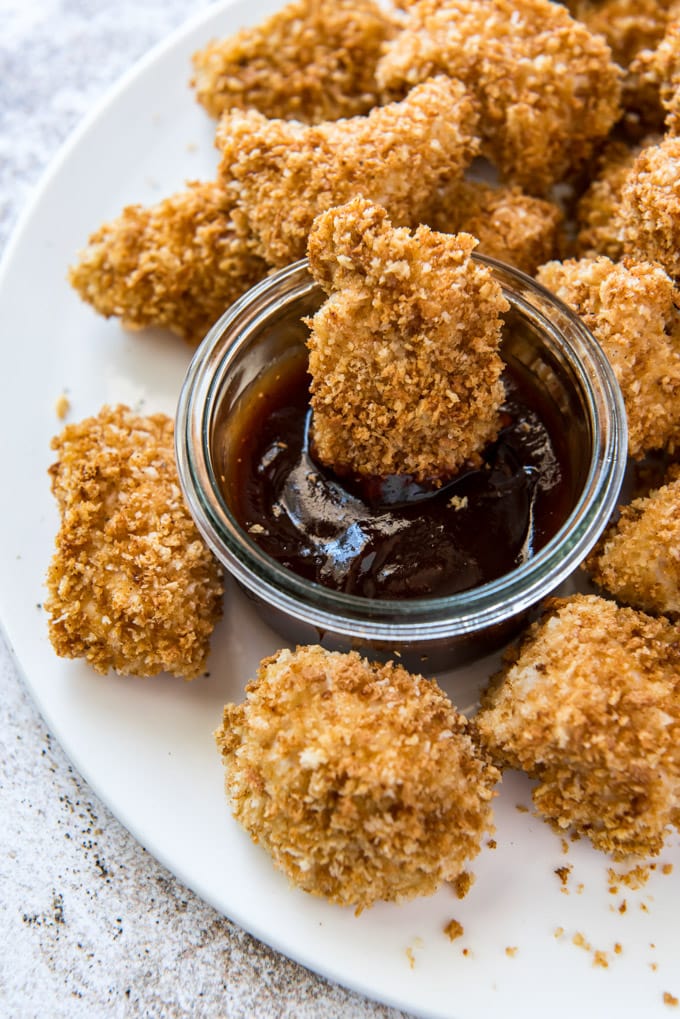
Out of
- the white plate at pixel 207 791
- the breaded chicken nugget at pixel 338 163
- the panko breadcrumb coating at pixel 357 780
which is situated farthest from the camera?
the breaded chicken nugget at pixel 338 163

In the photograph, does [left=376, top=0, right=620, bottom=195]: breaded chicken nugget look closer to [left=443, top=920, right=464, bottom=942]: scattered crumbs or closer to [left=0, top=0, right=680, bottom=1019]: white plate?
[left=0, top=0, right=680, bottom=1019]: white plate

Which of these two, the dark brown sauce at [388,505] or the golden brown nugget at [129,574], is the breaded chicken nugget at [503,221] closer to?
the dark brown sauce at [388,505]

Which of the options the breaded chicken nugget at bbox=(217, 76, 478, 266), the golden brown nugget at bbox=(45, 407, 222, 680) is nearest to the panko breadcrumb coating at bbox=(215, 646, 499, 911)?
the golden brown nugget at bbox=(45, 407, 222, 680)

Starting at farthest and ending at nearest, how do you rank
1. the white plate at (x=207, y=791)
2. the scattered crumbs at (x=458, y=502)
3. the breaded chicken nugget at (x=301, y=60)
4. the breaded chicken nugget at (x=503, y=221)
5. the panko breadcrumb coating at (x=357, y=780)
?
the breaded chicken nugget at (x=301, y=60)
the breaded chicken nugget at (x=503, y=221)
the scattered crumbs at (x=458, y=502)
the white plate at (x=207, y=791)
the panko breadcrumb coating at (x=357, y=780)

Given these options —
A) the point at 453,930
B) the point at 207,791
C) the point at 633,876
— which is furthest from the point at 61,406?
the point at 633,876

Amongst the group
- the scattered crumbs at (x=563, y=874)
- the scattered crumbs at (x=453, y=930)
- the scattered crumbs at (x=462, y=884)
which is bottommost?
the scattered crumbs at (x=563, y=874)

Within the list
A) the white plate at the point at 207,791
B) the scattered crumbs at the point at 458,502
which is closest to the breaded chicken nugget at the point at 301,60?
the white plate at the point at 207,791

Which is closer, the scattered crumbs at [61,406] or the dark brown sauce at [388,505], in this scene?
the dark brown sauce at [388,505]

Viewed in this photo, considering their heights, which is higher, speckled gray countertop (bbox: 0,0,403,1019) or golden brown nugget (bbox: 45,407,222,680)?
golden brown nugget (bbox: 45,407,222,680)
